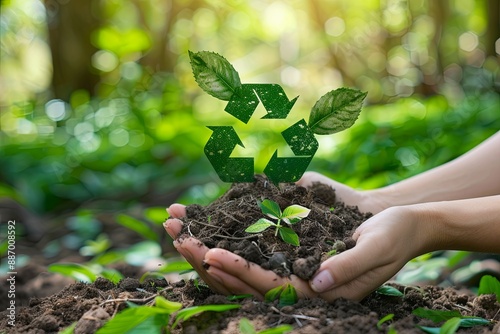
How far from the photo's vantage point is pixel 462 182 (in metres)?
1.97

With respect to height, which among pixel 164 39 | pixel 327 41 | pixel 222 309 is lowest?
pixel 222 309

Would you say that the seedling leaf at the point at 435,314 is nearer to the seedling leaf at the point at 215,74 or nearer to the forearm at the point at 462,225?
the forearm at the point at 462,225

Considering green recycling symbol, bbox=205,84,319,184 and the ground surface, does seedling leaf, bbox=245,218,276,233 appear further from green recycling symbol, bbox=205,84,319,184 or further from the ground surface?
green recycling symbol, bbox=205,84,319,184

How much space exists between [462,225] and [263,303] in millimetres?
591

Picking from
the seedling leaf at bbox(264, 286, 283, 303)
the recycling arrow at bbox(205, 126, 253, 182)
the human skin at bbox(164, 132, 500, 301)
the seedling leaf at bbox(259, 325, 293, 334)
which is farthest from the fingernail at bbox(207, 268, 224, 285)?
the recycling arrow at bbox(205, 126, 253, 182)

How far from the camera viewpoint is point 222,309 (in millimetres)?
1170

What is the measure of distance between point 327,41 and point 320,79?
1.60 meters

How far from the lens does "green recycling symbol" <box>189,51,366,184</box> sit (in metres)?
1.44

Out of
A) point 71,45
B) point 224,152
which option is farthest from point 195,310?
point 71,45

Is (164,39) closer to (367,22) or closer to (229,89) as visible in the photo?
(367,22)

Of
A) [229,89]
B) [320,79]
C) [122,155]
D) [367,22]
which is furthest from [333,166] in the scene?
[320,79]

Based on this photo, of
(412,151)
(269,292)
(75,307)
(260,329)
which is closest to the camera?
(260,329)

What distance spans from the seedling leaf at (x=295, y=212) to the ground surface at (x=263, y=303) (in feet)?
0.20

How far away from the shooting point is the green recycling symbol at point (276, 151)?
149 centimetres
